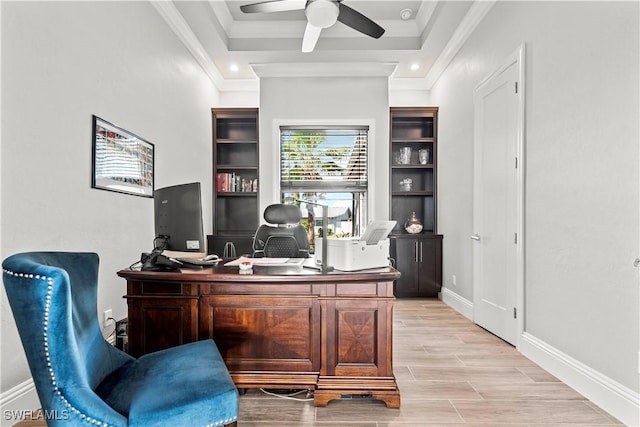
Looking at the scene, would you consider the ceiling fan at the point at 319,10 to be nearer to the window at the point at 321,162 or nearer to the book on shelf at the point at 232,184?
the window at the point at 321,162

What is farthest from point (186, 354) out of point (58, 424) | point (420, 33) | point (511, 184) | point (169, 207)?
point (420, 33)

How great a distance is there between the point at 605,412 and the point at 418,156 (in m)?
3.83

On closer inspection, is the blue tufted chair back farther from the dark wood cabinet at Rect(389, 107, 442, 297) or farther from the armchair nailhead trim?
the dark wood cabinet at Rect(389, 107, 442, 297)

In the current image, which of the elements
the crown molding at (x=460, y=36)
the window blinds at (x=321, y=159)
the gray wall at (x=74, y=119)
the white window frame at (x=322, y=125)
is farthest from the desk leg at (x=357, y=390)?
the crown molding at (x=460, y=36)

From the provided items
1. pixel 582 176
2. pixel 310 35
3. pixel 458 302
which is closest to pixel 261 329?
pixel 582 176

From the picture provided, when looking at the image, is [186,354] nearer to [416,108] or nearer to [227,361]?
[227,361]

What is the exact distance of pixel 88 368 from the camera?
1.38m

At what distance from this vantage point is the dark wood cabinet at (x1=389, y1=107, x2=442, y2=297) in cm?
490

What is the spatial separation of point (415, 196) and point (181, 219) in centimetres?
399

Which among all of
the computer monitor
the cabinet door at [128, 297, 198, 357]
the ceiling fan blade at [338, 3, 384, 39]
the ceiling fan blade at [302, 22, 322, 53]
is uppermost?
the ceiling fan blade at [338, 3, 384, 39]

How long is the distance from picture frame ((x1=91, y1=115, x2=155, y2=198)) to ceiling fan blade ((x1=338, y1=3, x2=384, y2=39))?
2034mm

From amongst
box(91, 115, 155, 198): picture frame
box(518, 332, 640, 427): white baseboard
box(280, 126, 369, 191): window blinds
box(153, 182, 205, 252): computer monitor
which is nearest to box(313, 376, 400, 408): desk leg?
box(153, 182, 205, 252): computer monitor

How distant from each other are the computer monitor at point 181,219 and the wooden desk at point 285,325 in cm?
18

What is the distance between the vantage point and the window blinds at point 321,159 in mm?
5027
